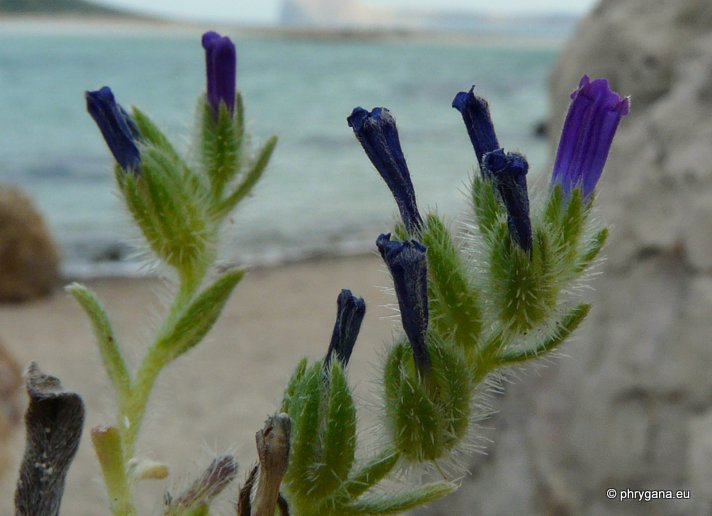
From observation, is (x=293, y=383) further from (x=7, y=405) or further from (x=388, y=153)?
(x=7, y=405)

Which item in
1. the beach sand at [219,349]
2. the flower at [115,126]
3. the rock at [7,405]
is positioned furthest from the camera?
the beach sand at [219,349]

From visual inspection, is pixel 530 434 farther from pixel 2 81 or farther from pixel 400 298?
pixel 2 81

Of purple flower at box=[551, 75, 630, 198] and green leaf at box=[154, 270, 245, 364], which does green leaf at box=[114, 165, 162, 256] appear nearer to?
green leaf at box=[154, 270, 245, 364]

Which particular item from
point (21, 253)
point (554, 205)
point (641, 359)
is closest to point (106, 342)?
point (554, 205)

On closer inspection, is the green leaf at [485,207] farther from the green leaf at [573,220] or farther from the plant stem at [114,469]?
the plant stem at [114,469]

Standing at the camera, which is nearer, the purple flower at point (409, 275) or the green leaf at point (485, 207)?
the purple flower at point (409, 275)
